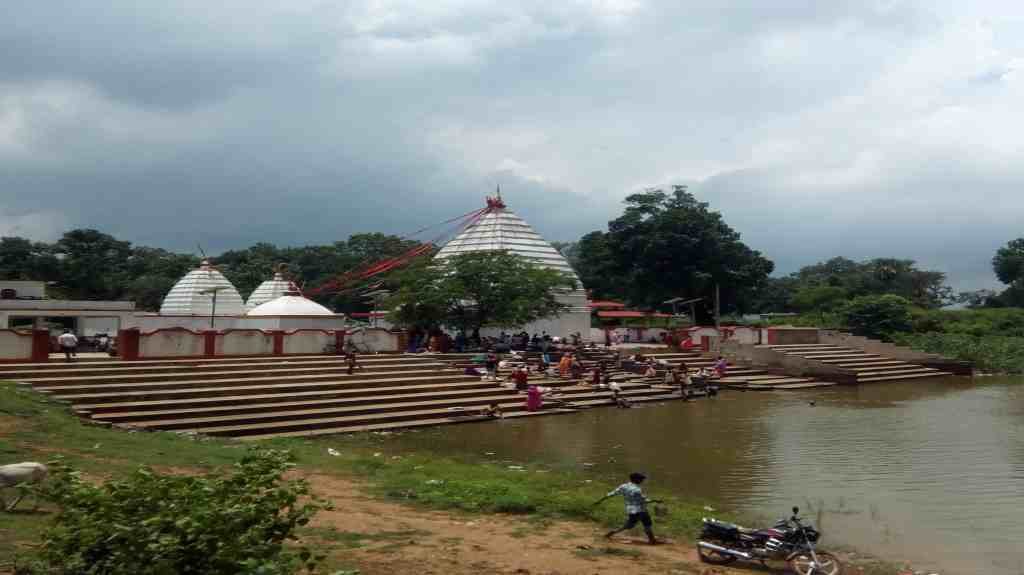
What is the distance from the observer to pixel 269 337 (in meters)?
21.4

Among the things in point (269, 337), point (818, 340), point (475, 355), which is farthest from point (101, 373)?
point (818, 340)

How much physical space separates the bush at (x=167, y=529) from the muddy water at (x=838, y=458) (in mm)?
6175

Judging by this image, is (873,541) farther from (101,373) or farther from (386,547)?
(101,373)

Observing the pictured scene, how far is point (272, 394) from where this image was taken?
17.0 meters

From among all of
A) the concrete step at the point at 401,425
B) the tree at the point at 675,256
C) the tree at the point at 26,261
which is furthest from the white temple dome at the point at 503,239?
the tree at the point at 26,261

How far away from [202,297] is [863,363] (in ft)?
95.5

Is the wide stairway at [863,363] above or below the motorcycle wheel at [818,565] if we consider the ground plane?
above

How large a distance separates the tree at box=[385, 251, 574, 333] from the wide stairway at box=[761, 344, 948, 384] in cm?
961

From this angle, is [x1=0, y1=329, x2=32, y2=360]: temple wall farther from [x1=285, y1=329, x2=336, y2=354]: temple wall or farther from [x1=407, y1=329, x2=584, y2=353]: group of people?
[x1=407, y1=329, x2=584, y2=353]: group of people

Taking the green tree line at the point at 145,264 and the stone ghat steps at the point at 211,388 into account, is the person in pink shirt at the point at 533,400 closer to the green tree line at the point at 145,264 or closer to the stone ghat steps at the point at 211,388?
the stone ghat steps at the point at 211,388

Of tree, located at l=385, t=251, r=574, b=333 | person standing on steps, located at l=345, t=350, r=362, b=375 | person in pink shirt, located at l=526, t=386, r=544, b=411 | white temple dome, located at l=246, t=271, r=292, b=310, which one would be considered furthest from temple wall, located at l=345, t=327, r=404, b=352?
white temple dome, located at l=246, t=271, r=292, b=310

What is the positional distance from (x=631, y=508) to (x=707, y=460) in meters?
5.54

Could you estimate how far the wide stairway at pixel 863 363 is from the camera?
30.4 metres

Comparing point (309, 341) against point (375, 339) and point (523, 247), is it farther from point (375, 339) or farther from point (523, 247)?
point (523, 247)
